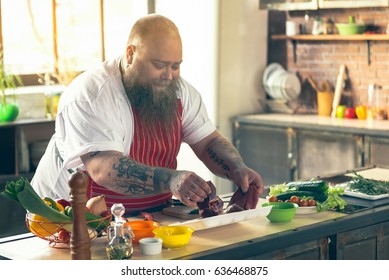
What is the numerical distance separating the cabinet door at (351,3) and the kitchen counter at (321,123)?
3.12ft

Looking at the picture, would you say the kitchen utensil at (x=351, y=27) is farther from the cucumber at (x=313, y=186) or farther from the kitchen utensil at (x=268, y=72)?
the cucumber at (x=313, y=186)

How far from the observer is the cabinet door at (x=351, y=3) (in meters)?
6.14

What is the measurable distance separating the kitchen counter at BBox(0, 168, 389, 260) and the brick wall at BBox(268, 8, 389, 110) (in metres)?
3.25

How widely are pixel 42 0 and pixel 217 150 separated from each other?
3.69 m

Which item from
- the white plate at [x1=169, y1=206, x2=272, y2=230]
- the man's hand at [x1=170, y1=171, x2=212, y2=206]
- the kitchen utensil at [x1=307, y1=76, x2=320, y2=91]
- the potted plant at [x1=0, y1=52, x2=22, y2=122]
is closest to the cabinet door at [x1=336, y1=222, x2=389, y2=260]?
the white plate at [x1=169, y1=206, x2=272, y2=230]

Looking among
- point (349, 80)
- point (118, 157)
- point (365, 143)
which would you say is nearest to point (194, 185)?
point (118, 157)

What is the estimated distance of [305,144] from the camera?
646 cm

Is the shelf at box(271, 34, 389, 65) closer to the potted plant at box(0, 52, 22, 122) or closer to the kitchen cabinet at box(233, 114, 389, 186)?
the kitchen cabinet at box(233, 114, 389, 186)

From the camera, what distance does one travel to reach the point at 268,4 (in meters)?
6.95

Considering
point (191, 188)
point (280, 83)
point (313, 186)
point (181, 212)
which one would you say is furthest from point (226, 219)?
point (280, 83)

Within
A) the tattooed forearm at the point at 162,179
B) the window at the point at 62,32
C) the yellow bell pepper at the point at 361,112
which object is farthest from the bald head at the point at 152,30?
the window at the point at 62,32

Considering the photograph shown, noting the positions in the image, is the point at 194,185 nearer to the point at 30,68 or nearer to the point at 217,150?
the point at 217,150

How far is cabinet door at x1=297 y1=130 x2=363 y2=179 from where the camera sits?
6.09 m
